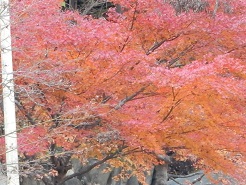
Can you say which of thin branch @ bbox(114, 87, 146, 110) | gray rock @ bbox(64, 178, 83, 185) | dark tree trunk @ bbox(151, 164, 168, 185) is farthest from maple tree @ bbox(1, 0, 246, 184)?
gray rock @ bbox(64, 178, 83, 185)

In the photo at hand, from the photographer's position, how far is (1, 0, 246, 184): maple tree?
760 centimetres

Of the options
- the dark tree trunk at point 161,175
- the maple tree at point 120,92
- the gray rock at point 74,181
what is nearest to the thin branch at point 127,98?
the maple tree at point 120,92

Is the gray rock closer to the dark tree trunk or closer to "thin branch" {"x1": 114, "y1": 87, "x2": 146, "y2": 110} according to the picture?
the dark tree trunk

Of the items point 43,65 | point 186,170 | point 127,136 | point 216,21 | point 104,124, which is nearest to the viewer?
point 43,65

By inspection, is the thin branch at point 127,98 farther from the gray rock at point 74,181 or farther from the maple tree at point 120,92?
the gray rock at point 74,181

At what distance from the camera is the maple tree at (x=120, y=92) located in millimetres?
7598

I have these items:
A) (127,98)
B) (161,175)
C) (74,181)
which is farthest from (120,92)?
(74,181)

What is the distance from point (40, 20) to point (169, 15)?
2.92 metres

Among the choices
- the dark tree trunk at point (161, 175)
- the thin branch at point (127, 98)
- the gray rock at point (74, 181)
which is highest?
the thin branch at point (127, 98)

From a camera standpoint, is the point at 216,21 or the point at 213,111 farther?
the point at 216,21

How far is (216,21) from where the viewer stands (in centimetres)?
991

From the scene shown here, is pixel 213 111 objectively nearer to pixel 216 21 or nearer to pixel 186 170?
pixel 216 21

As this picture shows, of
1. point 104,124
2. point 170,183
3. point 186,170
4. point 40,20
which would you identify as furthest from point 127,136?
point 186,170

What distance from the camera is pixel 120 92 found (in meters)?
8.57
